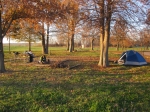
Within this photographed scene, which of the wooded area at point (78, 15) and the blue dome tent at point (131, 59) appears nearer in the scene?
the wooded area at point (78, 15)

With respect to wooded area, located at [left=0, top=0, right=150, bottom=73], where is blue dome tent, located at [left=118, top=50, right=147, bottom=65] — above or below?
below

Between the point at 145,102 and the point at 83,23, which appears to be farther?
the point at 83,23

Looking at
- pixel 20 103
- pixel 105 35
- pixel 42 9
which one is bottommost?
pixel 20 103

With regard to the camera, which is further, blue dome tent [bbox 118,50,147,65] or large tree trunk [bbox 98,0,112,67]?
blue dome tent [bbox 118,50,147,65]

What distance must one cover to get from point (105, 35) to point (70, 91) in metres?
9.16

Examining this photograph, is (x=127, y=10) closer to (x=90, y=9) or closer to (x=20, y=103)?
(x=90, y=9)

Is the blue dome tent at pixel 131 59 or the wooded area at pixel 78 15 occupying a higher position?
the wooded area at pixel 78 15

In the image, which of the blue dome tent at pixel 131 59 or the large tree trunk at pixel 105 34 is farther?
the blue dome tent at pixel 131 59

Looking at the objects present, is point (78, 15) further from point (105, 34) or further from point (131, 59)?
point (131, 59)

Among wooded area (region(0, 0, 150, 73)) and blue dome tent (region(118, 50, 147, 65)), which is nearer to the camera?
wooded area (region(0, 0, 150, 73))

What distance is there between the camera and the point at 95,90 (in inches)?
286

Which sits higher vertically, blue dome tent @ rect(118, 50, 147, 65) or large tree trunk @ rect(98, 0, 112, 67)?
large tree trunk @ rect(98, 0, 112, 67)

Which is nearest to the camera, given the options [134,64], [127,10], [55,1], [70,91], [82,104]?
[82,104]

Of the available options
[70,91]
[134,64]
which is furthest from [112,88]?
[134,64]
